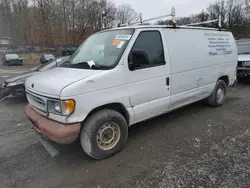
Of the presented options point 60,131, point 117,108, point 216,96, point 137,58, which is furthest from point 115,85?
point 216,96

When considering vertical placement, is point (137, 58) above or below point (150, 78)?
above

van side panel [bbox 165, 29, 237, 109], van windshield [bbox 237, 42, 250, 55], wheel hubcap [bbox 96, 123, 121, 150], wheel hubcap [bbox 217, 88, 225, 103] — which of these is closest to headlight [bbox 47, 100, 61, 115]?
wheel hubcap [bbox 96, 123, 121, 150]

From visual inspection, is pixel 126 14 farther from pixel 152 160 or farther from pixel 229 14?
pixel 152 160

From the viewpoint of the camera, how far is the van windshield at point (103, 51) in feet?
10.3

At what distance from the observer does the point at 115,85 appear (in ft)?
9.89

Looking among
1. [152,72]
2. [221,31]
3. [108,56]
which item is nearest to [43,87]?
[108,56]

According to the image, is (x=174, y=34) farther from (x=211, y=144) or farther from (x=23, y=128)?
(x=23, y=128)

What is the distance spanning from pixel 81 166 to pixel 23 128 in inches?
91.1

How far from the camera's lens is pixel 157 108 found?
3674 millimetres

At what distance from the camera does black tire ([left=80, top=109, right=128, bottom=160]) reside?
289cm

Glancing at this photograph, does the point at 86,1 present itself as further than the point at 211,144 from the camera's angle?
Yes

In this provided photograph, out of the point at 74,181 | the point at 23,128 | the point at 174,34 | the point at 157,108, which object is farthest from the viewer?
the point at 23,128

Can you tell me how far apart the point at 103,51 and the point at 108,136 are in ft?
4.73

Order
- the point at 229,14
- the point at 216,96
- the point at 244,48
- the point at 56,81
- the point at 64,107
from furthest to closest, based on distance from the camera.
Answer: the point at 229,14
the point at 244,48
the point at 216,96
the point at 56,81
the point at 64,107
